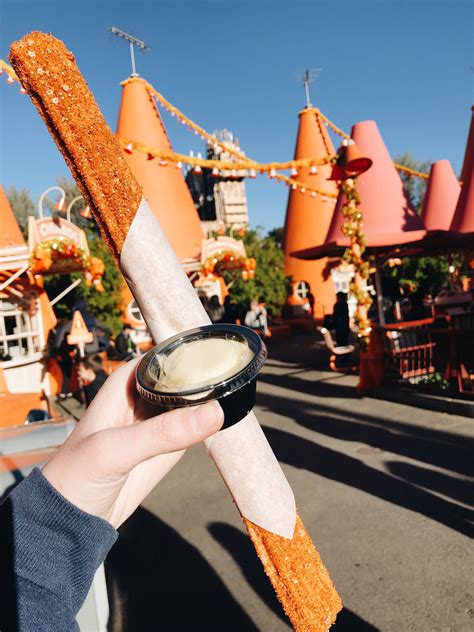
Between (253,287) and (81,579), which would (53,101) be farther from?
(253,287)

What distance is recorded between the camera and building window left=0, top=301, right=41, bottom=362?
10.8 metres

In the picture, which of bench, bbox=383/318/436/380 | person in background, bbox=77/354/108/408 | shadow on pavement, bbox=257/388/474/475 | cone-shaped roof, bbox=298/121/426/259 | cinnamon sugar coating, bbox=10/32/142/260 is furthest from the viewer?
cone-shaped roof, bbox=298/121/426/259

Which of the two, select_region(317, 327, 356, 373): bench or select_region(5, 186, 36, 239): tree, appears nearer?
select_region(317, 327, 356, 373): bench

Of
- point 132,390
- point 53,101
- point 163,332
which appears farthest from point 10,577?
point 53,101

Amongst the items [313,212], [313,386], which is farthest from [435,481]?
[313,212]

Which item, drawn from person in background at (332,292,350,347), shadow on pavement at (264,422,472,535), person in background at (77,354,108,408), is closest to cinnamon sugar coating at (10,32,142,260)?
shadow on pavement at (264,422,472,535)

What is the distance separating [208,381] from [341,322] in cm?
1039

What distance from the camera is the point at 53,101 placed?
54.7 inches

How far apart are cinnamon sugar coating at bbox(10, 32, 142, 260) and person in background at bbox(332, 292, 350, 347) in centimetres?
1011

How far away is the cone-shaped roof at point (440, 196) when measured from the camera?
14938 mm

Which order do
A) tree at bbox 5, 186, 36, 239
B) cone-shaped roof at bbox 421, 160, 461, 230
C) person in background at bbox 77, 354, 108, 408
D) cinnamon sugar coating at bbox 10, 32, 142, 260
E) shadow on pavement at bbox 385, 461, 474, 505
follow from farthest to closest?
tree at bbox 5, 186, 36, 239 < cone-shaped roof at bbox 421, 160, 461, 230 < person in background at bbox 77, 354, 108, 408 < shadow on pavement at bbox 385, 461, 474, 505 < cinnamon sugar coating at bbox 10, 32, 142, 260

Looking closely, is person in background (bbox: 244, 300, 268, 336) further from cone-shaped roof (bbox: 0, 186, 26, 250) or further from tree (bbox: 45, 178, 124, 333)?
cone-shaped roof (bbox: 0, 186, 26, 250)

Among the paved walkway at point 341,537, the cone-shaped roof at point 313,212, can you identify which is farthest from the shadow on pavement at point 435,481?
the cone-shaped roof at point 313,212

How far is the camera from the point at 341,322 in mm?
Result: 11195
